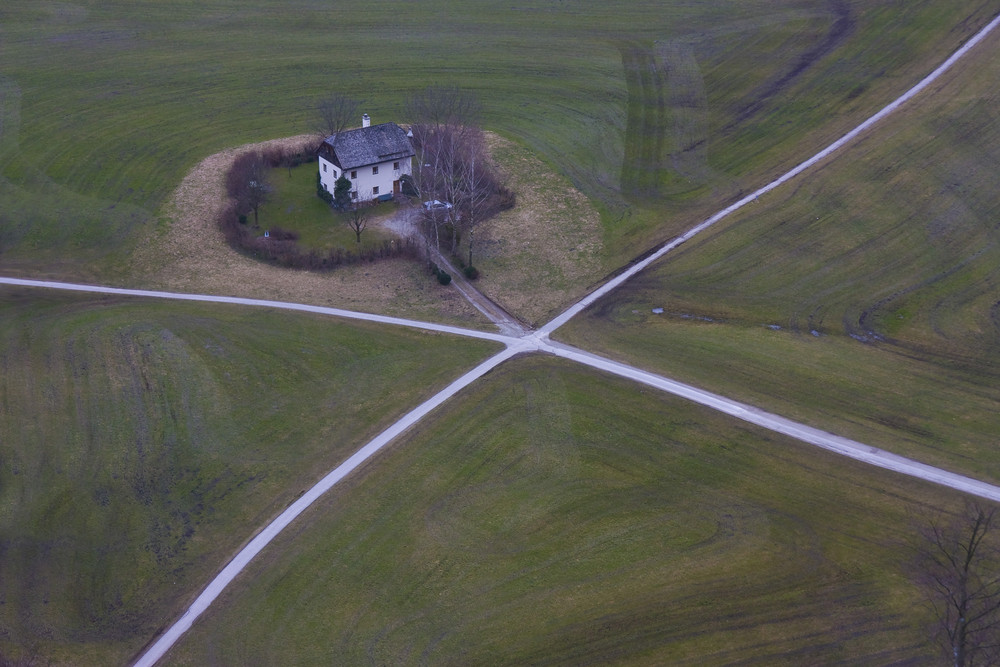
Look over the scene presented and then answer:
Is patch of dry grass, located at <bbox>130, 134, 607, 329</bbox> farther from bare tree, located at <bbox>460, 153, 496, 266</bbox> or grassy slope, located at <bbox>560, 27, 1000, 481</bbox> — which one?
grassy slope, located at <bbox>560, 27, 1000, 481</bbox>

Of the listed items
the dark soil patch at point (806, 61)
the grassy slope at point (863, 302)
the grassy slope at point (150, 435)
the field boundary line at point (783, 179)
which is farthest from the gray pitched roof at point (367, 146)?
the dark soil patch at point (806, 61)

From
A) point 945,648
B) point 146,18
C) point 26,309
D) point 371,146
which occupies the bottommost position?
point 945,648

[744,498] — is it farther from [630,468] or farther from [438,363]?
[438,363]

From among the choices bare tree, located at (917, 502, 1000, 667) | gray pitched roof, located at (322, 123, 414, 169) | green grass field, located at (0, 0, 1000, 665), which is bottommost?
bare tree, located at (917, 502, 1000, 667)

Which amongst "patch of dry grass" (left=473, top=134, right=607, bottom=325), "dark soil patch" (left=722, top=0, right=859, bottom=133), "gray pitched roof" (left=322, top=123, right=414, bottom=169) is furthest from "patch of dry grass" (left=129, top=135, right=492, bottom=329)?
"dark soil patch" (left=722, top=0, right=859, bottom=133)

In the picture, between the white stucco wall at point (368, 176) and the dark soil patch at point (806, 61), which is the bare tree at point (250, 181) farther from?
the dark soil patch at point (806, 61)

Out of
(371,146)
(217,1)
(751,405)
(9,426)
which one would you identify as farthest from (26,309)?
(217,1)

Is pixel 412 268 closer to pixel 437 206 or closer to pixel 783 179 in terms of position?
pixel 437 206
